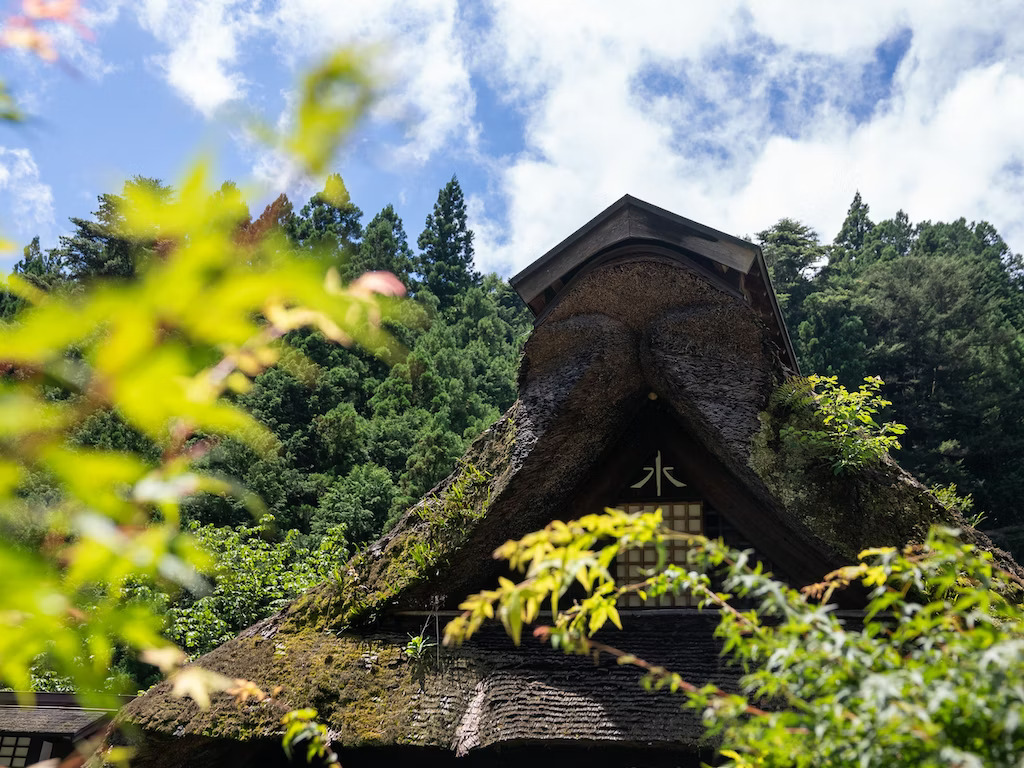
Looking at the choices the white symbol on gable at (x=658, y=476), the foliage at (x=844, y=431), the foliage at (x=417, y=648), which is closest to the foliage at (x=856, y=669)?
the foliage at (x=844, y=431)

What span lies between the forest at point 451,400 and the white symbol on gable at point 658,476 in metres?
9.27

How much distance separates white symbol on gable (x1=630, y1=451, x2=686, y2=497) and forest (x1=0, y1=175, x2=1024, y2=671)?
30.4ft

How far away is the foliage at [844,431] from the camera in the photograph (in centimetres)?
562

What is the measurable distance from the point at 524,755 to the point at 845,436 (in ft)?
11.1

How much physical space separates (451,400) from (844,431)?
72.2ft

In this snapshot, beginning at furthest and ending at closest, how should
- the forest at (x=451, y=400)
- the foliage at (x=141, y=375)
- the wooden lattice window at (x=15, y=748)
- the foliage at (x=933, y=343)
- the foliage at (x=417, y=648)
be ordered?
the foliage at (x=933, y=343) → the forest at (x=451, y=400) → the wooden lattice window at (x=15, y=748) → the foliage at (x=417, y=648) → the foliage at (x=141, y=375)

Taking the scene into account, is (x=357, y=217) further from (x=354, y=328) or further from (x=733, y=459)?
(x=354, y=328)

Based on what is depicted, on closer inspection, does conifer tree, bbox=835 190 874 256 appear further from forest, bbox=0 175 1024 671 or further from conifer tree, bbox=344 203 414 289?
conifer tree, bbox=344 203 414 289

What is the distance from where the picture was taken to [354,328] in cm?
118

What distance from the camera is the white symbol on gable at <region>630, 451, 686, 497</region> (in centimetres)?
676

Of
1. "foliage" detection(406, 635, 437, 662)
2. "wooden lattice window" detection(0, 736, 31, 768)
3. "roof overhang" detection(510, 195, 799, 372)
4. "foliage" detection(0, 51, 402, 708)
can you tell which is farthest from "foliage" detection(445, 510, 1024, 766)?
"wooden lattice window" detection(0, 736, 31, 768)

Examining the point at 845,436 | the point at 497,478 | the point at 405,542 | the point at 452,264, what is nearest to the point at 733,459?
the point at 845,436

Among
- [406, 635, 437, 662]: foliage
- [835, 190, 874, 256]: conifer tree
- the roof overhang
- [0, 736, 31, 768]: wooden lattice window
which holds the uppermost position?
[835, 190, 874, 256]: conifer tree

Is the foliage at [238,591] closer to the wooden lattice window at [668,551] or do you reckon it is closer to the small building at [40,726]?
the small building at [40,726]
